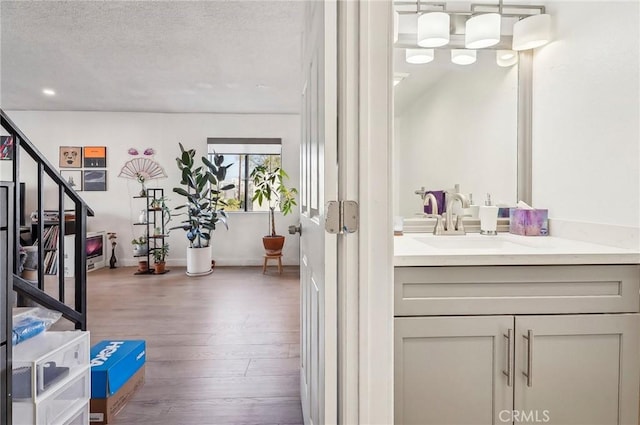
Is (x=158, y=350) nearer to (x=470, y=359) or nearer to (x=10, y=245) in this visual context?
(x=10, y=245)

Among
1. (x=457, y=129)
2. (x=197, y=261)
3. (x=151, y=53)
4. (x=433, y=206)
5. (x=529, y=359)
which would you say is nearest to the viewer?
(x=529, y=359)

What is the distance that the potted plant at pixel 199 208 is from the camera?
4875mm

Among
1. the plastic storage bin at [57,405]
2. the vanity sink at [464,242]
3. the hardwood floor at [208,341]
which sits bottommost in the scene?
the hardwood floor at [208,341]

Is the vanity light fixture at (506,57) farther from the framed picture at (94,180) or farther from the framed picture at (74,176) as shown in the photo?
the framed picture at (74,176)

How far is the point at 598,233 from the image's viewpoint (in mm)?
1491

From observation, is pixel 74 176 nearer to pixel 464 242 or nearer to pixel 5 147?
pixel 5 147

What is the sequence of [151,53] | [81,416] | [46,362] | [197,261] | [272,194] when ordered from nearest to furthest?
[46,362] → [81,416] → [151,53] → [197,261] → [272,194]

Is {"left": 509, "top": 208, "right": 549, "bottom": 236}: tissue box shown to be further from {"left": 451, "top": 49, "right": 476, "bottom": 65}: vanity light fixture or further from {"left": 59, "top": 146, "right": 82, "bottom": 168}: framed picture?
{"left": 59, "top": 146, "right": 82, "bottom": 168}: framed picture

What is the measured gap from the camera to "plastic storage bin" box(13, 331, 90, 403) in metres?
1.25

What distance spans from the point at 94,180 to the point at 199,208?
6.09 ft

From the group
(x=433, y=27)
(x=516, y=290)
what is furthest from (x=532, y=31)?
(x=516, y=290)

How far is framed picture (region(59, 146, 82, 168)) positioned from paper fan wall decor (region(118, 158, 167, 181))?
65cm

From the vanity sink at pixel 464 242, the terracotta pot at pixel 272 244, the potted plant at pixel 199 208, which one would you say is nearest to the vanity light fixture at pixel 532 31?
the vanity sink at pixel 464 242

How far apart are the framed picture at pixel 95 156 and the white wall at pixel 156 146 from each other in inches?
2.7
